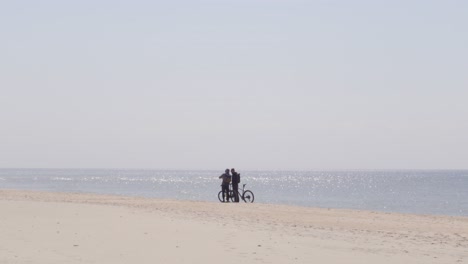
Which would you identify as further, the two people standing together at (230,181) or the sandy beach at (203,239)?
the two people standing together at (230,181)

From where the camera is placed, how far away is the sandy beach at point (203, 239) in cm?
1267

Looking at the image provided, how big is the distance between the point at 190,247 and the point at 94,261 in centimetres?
275

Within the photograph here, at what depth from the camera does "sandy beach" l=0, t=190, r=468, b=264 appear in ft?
41.6

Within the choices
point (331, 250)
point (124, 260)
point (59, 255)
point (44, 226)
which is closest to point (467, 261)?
point (331, 250)

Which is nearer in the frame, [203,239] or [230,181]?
[203,239]

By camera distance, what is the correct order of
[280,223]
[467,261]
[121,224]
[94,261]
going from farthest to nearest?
[280,223] → [121,224] → [467,261] → [94,261]

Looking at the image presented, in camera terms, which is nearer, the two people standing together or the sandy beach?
the sandy beach

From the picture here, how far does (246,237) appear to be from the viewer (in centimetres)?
1589

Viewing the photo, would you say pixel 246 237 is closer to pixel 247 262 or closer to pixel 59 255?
pixel 247 262

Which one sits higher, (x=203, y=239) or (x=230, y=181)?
(x=230, y=181)

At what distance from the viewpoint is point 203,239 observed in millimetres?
15234

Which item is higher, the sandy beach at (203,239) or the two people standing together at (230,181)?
the two people standing together at (230,181)

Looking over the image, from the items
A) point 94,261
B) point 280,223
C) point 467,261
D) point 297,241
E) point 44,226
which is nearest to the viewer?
point 94,261

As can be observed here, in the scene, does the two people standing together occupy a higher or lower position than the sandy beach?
higher
